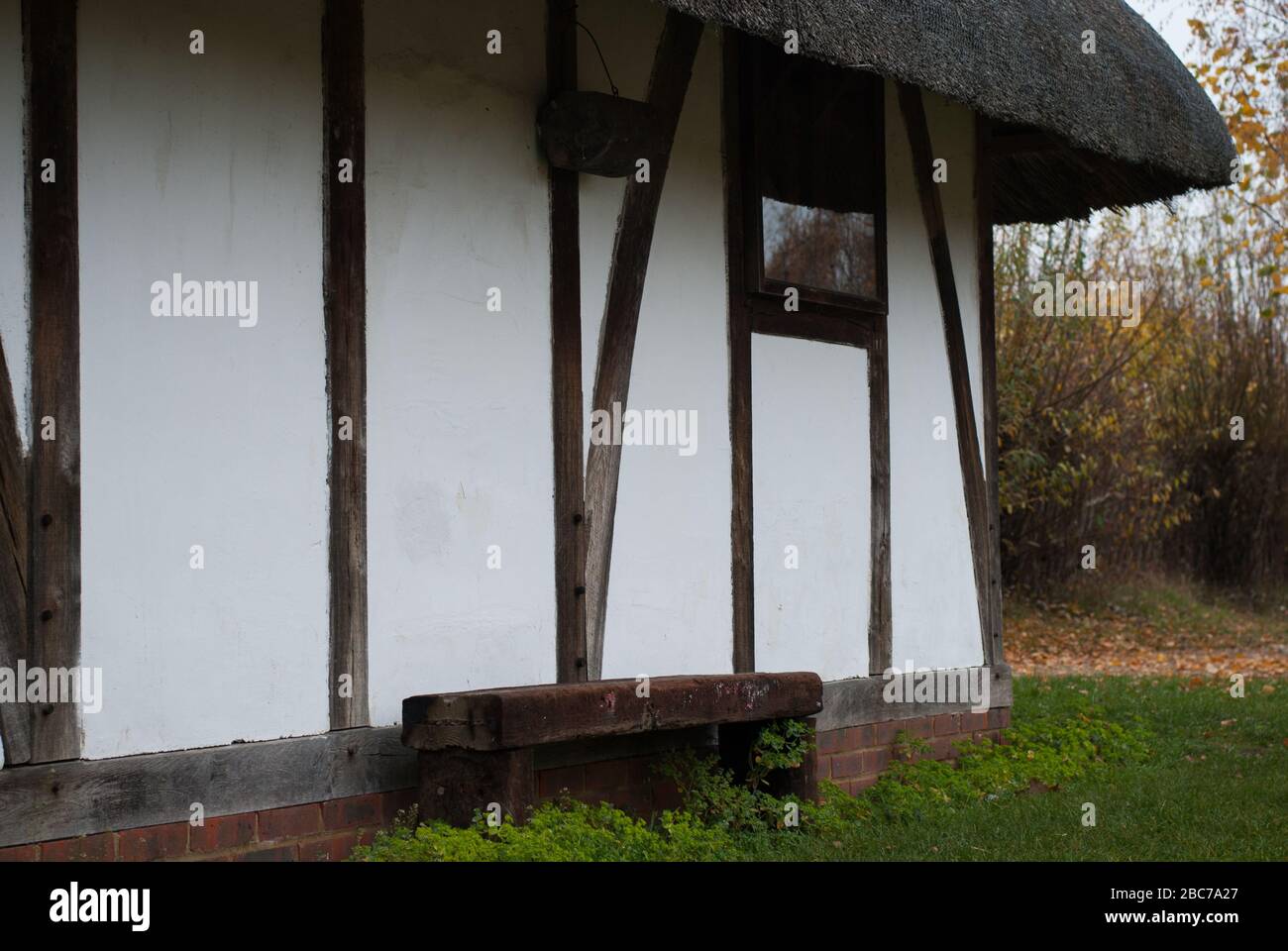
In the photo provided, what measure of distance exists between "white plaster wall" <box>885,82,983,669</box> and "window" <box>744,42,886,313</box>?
0.62 ft

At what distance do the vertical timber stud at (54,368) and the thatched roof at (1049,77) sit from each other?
1845mm

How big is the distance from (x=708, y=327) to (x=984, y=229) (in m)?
2.33

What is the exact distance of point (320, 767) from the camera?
4.39 meters

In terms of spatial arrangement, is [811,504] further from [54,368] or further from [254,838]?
[54,368]

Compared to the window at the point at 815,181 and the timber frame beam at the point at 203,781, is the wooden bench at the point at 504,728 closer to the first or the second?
the timber frame beam at the point at 203,781

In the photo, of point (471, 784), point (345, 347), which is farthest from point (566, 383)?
point (471, 784)

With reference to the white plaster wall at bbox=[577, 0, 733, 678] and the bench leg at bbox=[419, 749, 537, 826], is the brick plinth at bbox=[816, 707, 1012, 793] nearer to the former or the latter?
the white plaster wall at bbox=[577, 0, 733, 678]

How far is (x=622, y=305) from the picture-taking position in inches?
214

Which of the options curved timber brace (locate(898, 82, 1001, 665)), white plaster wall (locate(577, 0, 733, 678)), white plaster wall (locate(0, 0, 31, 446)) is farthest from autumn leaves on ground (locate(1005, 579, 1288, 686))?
white plaster wall (locate(0, 0, 31, 446))

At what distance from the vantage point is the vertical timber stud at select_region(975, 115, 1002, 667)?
742cm

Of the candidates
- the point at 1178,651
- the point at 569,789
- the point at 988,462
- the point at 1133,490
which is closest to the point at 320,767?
the point at 569,789

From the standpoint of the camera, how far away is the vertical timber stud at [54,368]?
373 centimetres

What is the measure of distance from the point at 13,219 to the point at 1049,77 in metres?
4.44

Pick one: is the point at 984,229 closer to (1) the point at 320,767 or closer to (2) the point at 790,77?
(2) the point at 790,77
